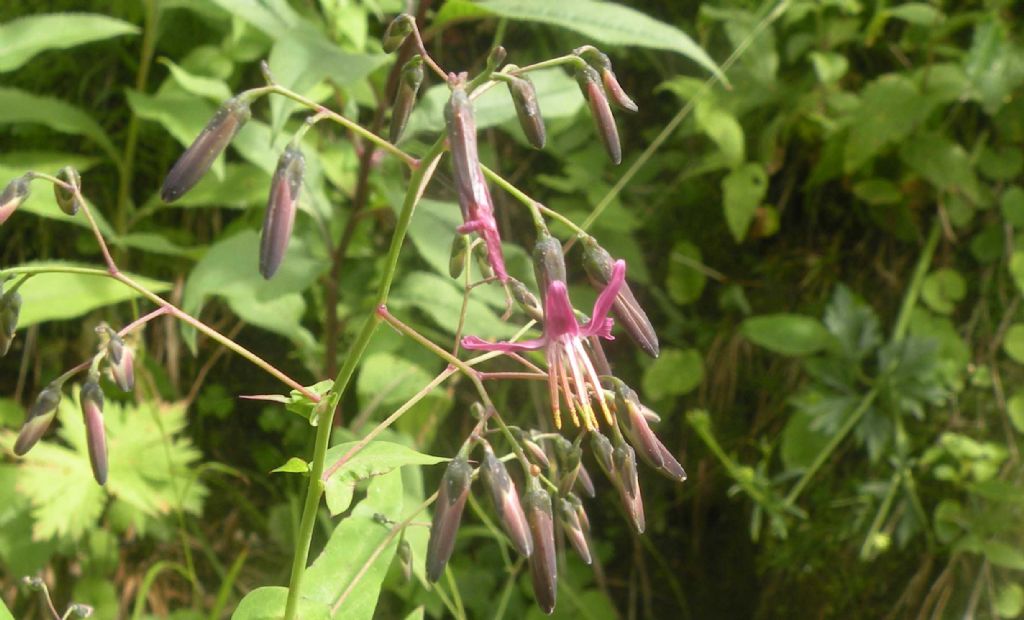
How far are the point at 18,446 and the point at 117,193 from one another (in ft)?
5.01

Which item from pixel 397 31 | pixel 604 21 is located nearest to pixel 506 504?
pixel 397 31

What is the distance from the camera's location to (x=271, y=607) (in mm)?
1172

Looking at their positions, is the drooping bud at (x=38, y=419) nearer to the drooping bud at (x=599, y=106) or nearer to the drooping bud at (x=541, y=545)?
the drooping bud at (x=541, y=545)

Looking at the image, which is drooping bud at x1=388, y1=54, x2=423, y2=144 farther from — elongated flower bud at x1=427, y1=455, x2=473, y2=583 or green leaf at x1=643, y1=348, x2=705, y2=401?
green leaf at x1=643, y1=348, x2=705, y2=401

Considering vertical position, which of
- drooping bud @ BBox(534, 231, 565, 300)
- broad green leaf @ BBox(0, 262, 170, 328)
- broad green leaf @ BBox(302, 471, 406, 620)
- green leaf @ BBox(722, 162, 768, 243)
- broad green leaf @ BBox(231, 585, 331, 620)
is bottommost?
broad green leaf @ BBox(302, 471, 406, 620)

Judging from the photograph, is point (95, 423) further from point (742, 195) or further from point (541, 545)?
point (742, 195)

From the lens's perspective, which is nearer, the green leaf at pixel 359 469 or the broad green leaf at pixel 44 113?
the green leaf at pixel 359 469

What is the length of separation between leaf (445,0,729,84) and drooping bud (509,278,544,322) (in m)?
0.75

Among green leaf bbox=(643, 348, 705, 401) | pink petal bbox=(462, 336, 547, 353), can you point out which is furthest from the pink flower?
green leaf bbox=(643, 348, 705, 401)

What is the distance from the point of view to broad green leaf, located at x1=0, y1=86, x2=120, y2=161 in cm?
203

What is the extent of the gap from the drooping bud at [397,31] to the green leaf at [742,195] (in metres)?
1.50

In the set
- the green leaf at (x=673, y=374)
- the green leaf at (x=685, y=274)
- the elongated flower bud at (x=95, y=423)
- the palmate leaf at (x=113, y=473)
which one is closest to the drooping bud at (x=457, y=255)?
the elongated flower bud at (x=95, y=423)

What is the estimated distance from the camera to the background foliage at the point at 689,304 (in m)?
2.09

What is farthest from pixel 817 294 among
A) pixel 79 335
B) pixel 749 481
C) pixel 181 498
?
pixel 79 335
